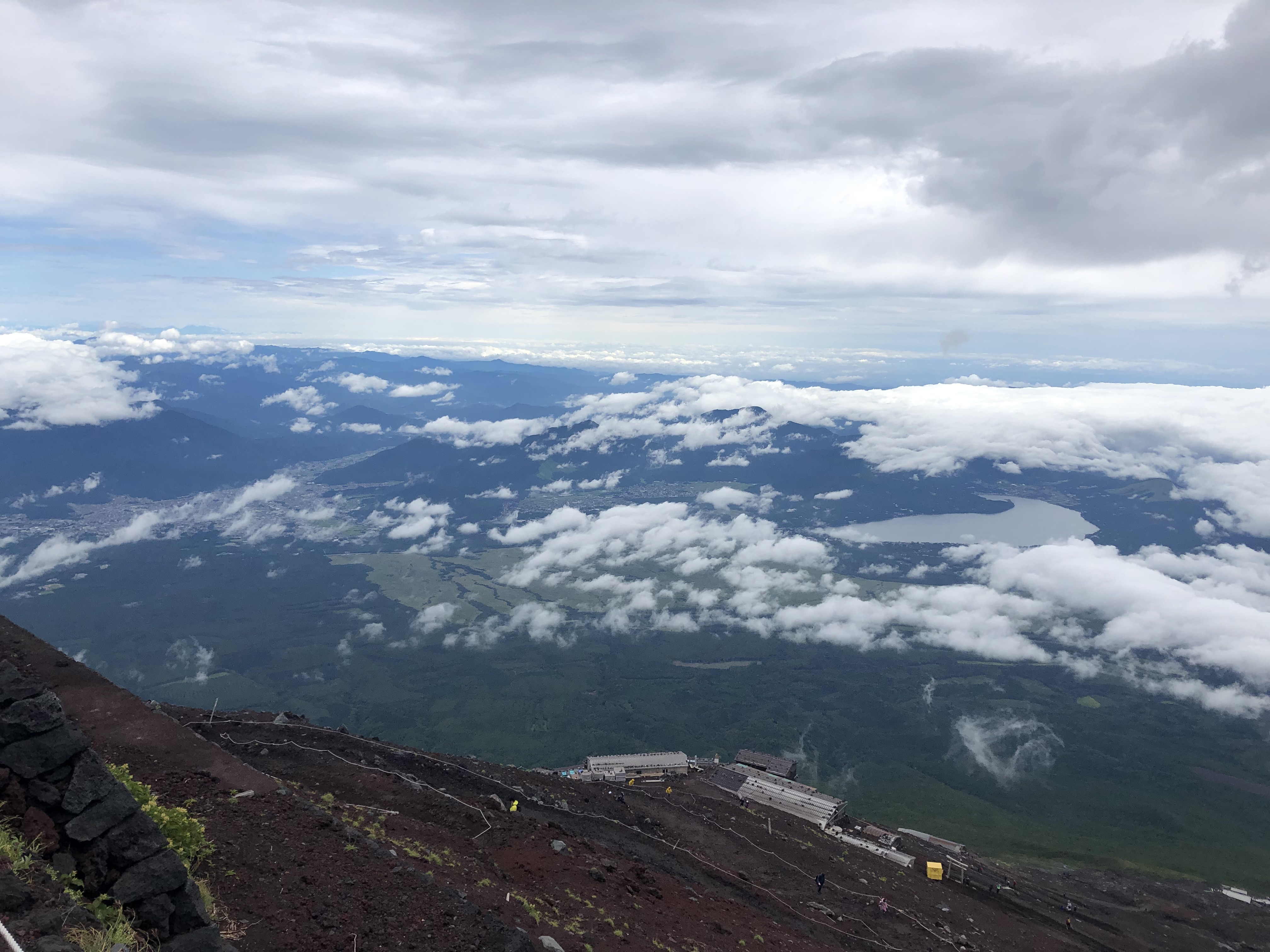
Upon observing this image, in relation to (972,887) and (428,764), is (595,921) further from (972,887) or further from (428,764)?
(972,887)

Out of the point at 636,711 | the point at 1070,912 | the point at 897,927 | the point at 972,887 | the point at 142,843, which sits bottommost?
the point at 636,711

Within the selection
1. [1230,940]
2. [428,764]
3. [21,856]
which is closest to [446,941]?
[21,856]

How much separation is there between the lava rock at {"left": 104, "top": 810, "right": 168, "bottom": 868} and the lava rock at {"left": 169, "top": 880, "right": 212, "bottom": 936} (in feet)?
3.07

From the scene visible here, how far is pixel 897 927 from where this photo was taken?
141ft

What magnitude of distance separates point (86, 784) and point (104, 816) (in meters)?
0.71

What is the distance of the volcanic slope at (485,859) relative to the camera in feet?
59.5

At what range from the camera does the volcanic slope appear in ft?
59.5

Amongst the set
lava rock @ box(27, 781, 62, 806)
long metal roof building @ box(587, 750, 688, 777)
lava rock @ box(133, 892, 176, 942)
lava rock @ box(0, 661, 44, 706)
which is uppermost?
lava rock @ box(0, 661, 44, 706)

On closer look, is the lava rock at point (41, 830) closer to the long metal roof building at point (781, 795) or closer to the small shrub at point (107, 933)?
the small shrub at point (107, 933)

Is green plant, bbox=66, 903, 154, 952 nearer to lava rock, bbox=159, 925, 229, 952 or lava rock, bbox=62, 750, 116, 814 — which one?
lava rock, bbox=159, 925, 229, 952

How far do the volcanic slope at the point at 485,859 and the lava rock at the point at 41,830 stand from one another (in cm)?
465

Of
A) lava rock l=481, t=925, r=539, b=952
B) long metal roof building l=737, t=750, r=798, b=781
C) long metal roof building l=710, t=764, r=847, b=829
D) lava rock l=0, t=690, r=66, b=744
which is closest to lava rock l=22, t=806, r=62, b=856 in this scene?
lava rock l=0, t=690, r=66, b=744

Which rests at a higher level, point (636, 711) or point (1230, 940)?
point (1230, 940)

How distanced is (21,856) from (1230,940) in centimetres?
11224
